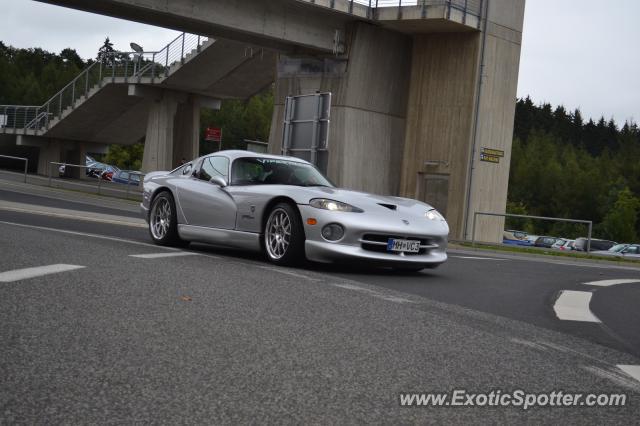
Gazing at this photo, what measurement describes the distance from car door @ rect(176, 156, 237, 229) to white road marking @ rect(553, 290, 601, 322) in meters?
3.99

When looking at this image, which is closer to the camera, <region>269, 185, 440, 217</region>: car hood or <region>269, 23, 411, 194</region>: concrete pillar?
<region>269, 185, 440, 217</region>: car hood

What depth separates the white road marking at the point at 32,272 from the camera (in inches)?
270

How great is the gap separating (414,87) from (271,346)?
96.2 ft

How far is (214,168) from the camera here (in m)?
12.0

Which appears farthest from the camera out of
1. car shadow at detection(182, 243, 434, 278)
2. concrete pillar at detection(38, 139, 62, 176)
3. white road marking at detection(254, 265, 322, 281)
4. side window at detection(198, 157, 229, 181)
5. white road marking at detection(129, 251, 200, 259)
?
concrete pillar at detection(38, 139, 62, 176)

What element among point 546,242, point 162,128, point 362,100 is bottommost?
point 546,242

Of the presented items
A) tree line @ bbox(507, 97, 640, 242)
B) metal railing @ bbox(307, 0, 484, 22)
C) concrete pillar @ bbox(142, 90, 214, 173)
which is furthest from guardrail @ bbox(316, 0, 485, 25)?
tree line @ bbox(507, 97, 640, 242)

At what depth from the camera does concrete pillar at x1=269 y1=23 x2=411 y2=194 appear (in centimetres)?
3195

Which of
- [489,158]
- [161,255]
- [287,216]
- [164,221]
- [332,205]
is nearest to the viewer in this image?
[161,255]

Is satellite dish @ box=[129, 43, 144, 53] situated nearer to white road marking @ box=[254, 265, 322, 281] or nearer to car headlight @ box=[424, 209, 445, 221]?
car headlight @ box=[424, 209, 445, 221]

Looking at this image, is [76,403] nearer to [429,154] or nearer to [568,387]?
[568,387]

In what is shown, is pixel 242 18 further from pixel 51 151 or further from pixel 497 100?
pixel 51 151

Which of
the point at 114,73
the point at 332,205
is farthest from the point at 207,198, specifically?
the point at 114,73

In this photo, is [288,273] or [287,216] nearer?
[288,273]
